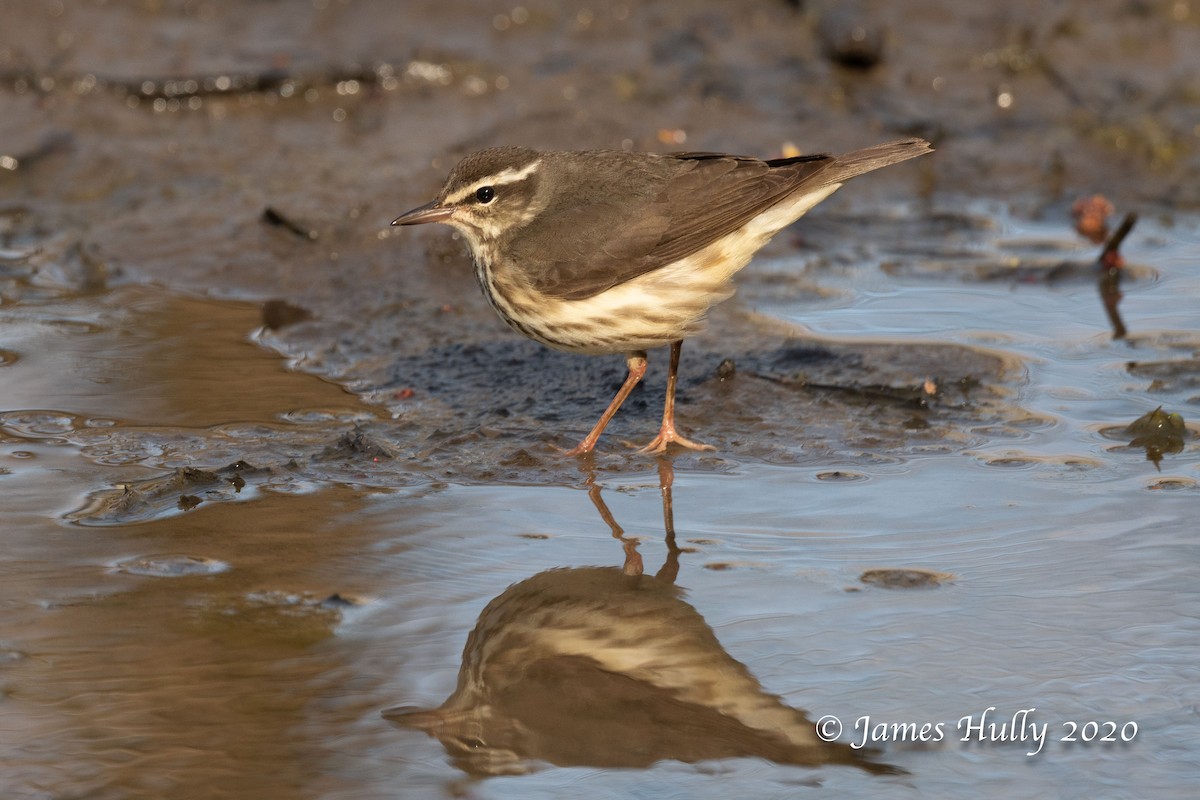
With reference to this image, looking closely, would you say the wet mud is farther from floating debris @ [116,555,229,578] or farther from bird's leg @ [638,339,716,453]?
bird's leg @ [638,339,716,453]

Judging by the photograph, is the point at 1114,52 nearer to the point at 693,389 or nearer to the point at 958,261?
the point at 958,261

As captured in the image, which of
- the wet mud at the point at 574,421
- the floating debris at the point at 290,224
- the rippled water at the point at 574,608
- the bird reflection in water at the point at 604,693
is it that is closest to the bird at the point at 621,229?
the wet mud at the point at 574,421

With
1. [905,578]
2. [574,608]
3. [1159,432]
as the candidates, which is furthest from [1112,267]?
[574,608]

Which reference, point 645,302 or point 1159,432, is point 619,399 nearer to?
point 645,302

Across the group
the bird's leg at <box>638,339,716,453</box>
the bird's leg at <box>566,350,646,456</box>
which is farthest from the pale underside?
the bird's leg at <box>638,339,716,453</box>

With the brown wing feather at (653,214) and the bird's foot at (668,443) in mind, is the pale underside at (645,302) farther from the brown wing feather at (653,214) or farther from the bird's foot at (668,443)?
the bird's foot at (668,443)

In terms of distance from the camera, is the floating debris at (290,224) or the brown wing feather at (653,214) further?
the floating debris at (290,224)

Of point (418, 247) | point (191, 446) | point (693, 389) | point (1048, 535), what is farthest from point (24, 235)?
point (1048, 535)
